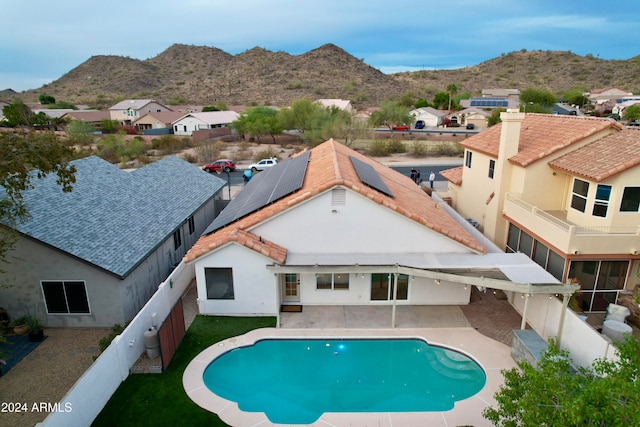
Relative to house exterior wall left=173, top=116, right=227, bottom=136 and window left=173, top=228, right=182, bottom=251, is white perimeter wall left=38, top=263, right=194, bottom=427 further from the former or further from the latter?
house exterior wall left=173, top=116, right=227, bottom=136

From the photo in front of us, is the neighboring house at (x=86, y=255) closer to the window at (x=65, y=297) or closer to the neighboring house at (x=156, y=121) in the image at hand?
the window at (x=65, y=297)

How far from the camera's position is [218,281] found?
16047 millimetres

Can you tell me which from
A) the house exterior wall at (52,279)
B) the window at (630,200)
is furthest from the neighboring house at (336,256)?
the window at (630,200)

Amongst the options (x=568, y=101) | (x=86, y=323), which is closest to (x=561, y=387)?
(x=86, y=323)

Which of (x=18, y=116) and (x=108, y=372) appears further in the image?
(x=18, y=116)

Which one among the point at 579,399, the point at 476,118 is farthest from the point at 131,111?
the point at 579,399

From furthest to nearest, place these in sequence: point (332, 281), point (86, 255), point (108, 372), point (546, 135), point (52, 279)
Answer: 1. point (546, 135)
2. point (332, 281)
3. point (52, 279)
4. point (86, 255)
5. point (108, 372)

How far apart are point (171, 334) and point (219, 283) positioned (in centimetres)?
287

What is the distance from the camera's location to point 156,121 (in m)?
83.6

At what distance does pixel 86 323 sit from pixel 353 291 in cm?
1012

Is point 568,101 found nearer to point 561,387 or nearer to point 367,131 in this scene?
point 367,131

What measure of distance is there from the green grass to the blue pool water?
3.00ft

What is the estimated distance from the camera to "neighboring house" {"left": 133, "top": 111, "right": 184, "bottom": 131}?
271ft

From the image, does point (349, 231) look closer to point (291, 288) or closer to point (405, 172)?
point (291, 288)
